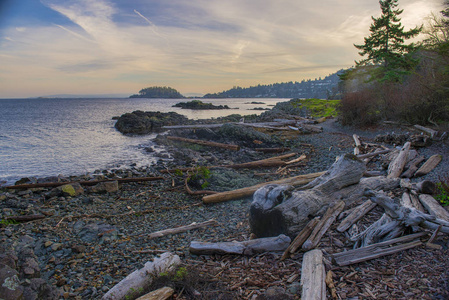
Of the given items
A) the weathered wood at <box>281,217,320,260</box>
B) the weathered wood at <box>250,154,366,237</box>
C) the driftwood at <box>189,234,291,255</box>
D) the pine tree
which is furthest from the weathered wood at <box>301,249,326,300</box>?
the pine tree

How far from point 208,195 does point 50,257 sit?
459 centimetres

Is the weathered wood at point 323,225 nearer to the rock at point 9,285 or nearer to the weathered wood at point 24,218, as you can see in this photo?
the rock at point 9,285

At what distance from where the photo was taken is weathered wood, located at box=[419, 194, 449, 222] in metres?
4.88

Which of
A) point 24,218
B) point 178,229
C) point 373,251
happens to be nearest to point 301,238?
point 373,251

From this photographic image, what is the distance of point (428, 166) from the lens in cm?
864

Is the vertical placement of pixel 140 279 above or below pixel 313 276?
below

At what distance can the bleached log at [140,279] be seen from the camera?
139 inches

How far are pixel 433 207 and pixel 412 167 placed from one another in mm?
4299

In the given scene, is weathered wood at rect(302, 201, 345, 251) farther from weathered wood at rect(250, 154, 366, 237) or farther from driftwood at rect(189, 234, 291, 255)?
driftwood at rect(189, 234, 291, 255)

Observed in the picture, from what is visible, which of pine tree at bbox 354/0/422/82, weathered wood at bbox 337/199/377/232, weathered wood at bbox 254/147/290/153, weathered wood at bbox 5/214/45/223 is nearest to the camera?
weathered wood at bbox 337/199/377/232

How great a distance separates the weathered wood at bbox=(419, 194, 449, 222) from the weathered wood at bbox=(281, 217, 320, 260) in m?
2.35

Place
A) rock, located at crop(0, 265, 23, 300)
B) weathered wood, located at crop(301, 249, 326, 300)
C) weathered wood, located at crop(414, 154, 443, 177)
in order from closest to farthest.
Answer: rock, located at crop(0, 265, 23, 300) → weathered wood, located at crop(301, 249, 326, 300) → weathered wood, located at crop(414, 154, 443, 177)

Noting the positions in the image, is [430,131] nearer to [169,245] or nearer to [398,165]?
[398,165]

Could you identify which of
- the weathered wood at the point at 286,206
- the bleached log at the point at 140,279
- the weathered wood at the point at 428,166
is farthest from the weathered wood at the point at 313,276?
the weathered wood at the point at 428,166
